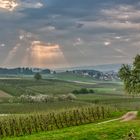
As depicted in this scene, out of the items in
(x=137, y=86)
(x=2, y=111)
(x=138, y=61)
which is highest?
(x=138, y=61)

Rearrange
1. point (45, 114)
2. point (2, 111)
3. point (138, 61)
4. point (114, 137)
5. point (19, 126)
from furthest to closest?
point (2, 111) → point (138, 61) → point (45, 114) → point (19, 126) → point (114, 137)

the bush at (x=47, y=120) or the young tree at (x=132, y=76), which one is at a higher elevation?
the young tree at (x=132, y=76)

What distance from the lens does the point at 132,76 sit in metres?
109

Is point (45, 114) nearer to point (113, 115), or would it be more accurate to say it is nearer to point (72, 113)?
point (72, 113)

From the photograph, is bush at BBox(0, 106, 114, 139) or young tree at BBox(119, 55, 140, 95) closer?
bush at BBox(0, 106, 114, 139)

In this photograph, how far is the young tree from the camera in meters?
106

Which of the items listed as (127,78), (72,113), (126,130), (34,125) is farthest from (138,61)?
(126,130)

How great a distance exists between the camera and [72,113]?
99.8 metres

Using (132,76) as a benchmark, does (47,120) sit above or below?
below

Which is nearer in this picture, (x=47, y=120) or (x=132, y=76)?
(x=47, y=120)

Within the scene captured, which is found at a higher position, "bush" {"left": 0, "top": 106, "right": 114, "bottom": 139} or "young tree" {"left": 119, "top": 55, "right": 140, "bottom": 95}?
"young tree" {"left": 119, "top": 55, "right": 140, "bottom": 95}

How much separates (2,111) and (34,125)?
3488 inches

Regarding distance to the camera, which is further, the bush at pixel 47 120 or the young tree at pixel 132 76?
the young tree at pixel 132 76

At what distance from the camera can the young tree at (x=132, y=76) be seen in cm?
10627
